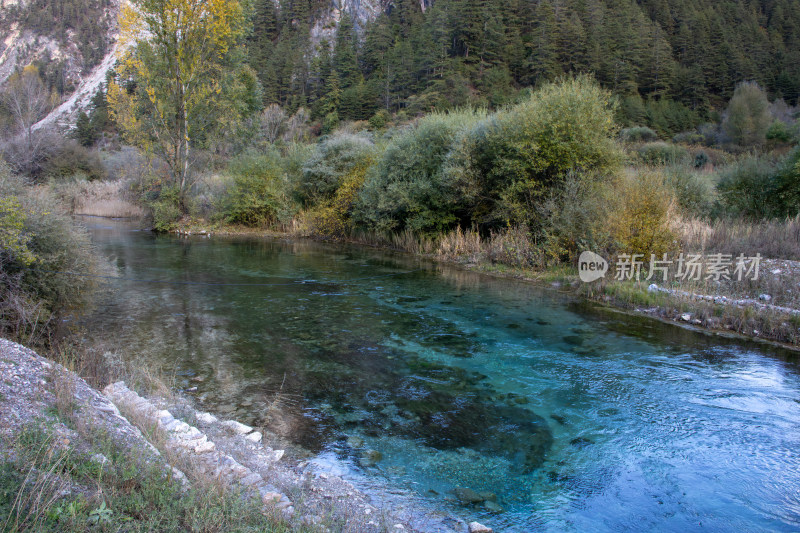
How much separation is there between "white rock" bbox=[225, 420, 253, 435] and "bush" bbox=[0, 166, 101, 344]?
3452mm

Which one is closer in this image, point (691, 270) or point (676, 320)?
point (676, 320)

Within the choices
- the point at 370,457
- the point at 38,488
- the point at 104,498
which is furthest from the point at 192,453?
the point at 370,457

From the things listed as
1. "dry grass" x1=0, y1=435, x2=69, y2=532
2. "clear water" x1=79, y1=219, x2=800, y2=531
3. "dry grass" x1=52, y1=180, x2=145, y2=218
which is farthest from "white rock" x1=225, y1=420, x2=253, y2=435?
"dry grass" x1=52, y1=180, x2=145, y2=218

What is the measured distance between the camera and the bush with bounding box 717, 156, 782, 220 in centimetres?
1616

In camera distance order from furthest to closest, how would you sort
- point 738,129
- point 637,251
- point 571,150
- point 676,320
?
point 738,129 → point 571,150 → point 637,251 → point 676,320

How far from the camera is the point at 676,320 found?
11211mm

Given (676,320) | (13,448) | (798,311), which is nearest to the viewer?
(13,448)

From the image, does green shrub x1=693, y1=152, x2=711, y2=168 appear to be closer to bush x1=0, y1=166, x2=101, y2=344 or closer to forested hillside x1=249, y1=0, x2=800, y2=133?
forested hillside x1=249, y1=0, x2=800, y2=133

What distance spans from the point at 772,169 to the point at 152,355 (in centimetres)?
1875

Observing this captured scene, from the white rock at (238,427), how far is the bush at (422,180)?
13998 mm

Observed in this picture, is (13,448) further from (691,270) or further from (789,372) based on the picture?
(691,270)

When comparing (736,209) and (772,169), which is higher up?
(772,169)

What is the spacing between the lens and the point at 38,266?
789 centimetres

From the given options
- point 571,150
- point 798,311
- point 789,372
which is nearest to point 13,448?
point 789,372
